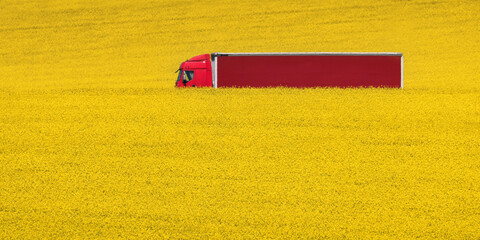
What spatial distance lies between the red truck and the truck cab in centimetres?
157

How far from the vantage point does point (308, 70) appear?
22.7 metres

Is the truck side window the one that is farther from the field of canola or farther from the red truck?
the field of canola

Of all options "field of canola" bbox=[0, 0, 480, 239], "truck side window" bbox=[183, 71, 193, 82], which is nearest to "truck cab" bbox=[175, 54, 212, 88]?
"truck side window" bbox=[183, 71, 193, 82]

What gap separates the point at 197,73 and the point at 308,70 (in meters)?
4.06

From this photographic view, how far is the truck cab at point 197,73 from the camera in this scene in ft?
81.3

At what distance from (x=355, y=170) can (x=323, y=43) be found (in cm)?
2016

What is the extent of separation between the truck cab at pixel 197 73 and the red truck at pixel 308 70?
1567 millimetres

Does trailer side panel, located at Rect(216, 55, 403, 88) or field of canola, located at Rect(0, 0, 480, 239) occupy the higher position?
trailer side panel, located at Rect(216, 55, 403, 88)

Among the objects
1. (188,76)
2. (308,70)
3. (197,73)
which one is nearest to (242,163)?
(308,70)

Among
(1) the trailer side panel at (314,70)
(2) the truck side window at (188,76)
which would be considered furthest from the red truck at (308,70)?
(2) the truck side window at (188,76)

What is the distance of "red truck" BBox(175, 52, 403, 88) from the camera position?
2270cm

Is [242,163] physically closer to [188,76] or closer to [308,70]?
[308,70]

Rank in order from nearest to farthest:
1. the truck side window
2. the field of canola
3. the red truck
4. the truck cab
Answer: the field of canola → the red truck → the truck cab → the truck side window

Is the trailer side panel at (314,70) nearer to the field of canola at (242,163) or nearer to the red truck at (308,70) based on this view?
the red truck at (308,70)
